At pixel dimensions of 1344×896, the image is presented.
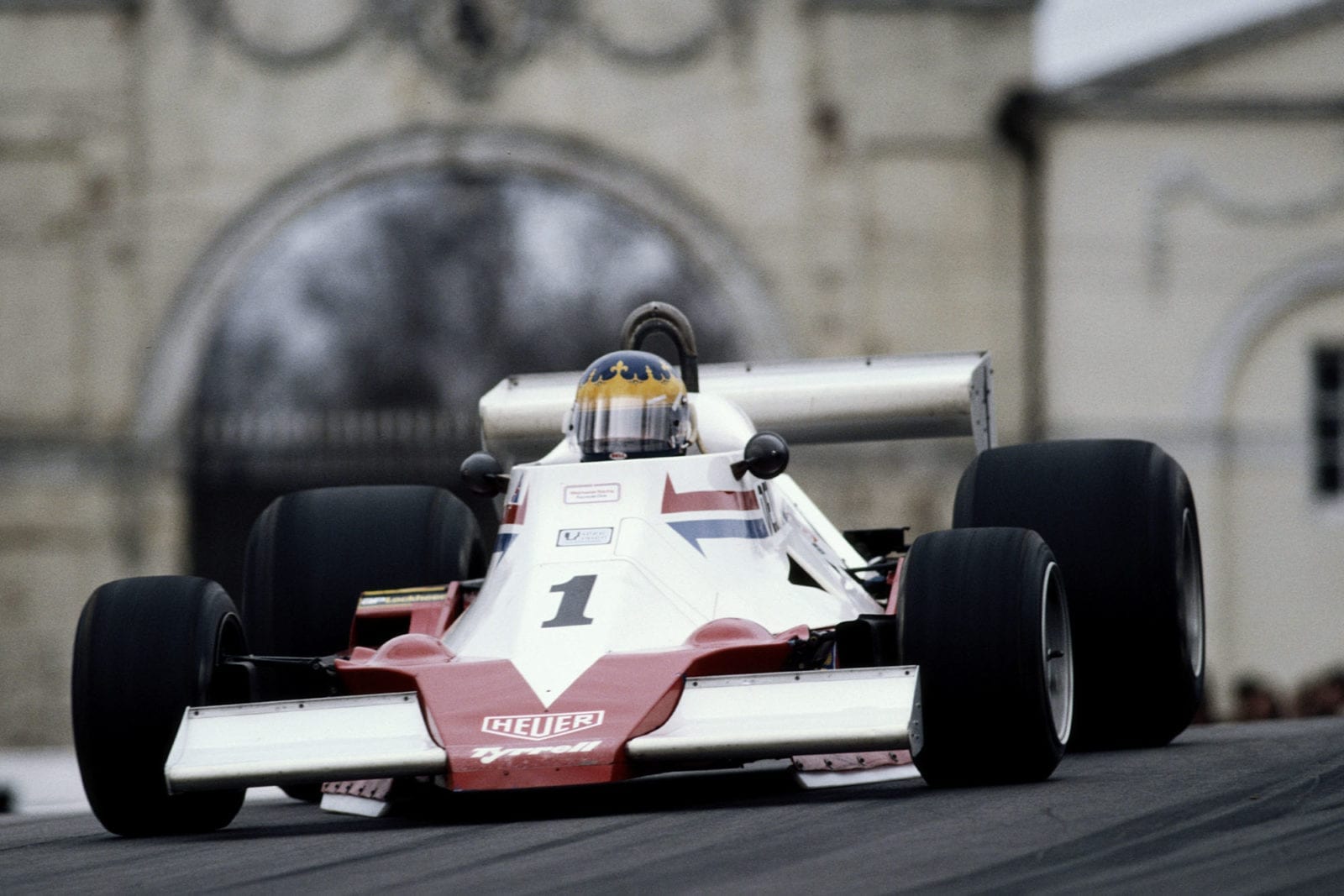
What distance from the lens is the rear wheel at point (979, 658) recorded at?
7.45m

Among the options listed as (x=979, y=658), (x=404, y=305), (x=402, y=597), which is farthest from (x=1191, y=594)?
(x=404, y=305)

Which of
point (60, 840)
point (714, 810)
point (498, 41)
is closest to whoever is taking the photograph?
point (714, 810)

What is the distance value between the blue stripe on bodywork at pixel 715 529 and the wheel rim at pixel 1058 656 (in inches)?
43.9

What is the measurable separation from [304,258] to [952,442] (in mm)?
7283

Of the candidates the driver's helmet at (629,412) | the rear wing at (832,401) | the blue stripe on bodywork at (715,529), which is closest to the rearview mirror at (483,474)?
the driver's helmet at (629,412)

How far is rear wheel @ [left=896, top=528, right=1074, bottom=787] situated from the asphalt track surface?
124mm

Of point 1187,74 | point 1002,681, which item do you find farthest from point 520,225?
point 1002,681

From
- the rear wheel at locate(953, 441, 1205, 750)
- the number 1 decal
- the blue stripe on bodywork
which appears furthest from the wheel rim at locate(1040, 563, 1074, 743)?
the number 1 decal

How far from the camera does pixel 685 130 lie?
2680cm

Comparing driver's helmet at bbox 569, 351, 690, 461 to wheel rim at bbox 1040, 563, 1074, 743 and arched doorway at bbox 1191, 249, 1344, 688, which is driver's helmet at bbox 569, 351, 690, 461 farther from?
arched doorway at bbox 1191, 249, 1344, 688

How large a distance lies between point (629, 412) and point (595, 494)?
45 cm

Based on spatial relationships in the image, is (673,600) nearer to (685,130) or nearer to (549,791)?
(549,791)

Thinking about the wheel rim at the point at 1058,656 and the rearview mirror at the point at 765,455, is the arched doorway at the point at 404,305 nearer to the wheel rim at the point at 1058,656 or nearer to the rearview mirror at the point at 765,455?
the rearview mirror at the point at 765,455

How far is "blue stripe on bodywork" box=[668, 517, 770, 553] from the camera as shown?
8461 mm
